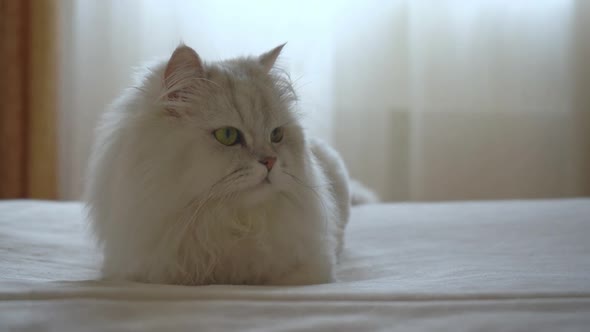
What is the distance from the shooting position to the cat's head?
1.05m

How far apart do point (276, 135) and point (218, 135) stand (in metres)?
0.16

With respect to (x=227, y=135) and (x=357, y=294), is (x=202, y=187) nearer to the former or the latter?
(x=227, y=135)

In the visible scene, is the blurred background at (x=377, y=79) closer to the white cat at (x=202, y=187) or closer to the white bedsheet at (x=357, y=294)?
the white bedsheet at (x=357, y=294)

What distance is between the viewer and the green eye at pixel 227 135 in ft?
3.56

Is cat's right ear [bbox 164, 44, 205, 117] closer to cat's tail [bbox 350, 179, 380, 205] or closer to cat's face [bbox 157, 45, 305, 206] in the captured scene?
cat's face [bbox 157, 45, 305, 206]

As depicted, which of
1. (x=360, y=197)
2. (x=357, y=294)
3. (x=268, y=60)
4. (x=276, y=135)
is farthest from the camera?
(x=360, y=197)

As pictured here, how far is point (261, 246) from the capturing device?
1104 millimetres

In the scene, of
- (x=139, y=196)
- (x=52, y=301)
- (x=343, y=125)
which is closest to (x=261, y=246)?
(x=139, y=196)

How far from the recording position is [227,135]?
1.09 m

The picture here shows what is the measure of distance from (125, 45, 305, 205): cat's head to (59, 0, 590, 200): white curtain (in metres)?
1.77

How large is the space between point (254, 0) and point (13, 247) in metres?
2.11

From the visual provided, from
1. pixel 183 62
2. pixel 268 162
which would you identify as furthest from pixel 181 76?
pixel 268 162

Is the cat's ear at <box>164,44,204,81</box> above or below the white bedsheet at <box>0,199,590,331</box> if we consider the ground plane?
above

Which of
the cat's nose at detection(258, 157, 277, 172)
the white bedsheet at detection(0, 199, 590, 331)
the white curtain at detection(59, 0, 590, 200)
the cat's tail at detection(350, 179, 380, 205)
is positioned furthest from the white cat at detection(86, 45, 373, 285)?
the white curtain at detection(59, 0, 590, 200)
